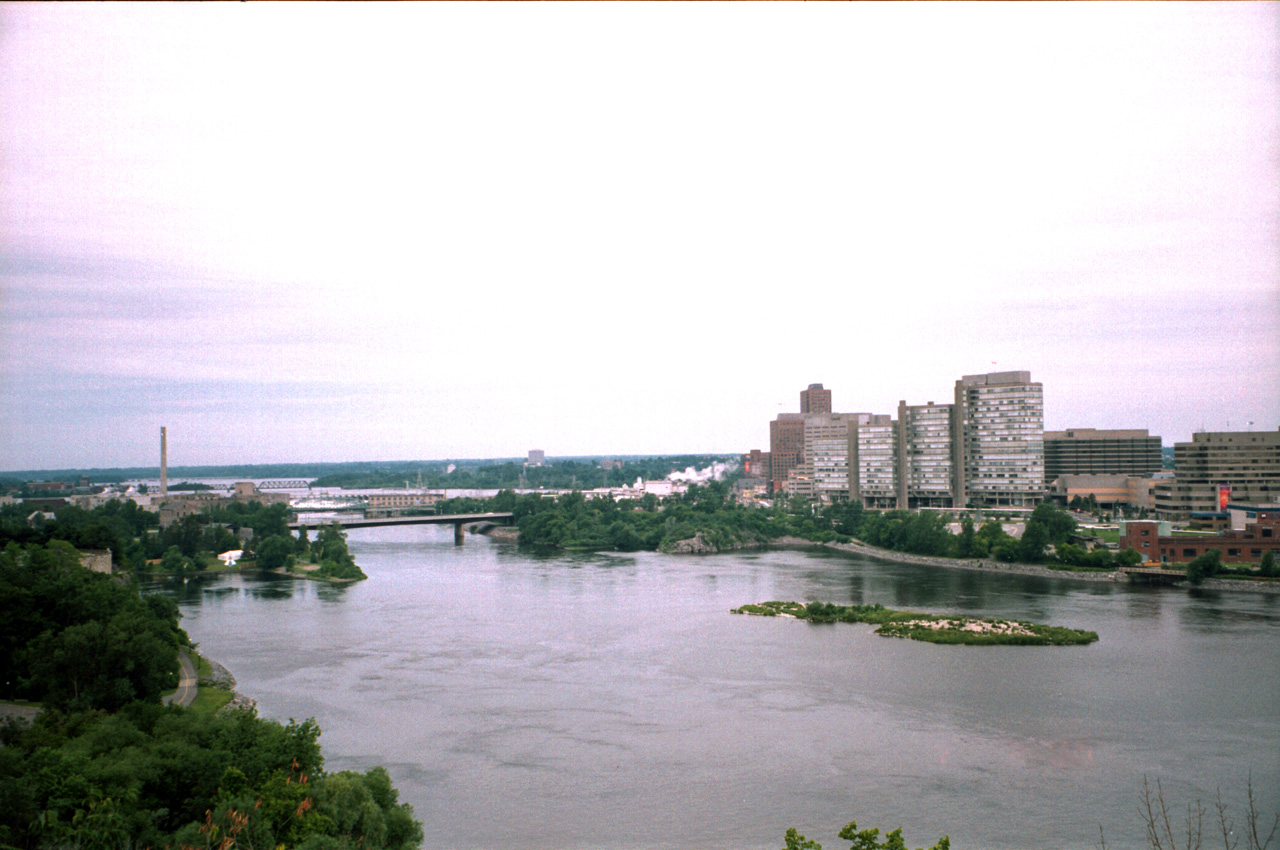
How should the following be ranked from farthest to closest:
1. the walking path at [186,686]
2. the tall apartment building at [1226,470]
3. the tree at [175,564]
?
the tall apartment building at [1226,470] < the tree at [175,564] < the walking path at [186,686]

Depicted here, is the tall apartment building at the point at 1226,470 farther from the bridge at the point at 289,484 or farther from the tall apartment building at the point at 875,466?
the bridge at the point at 289,484

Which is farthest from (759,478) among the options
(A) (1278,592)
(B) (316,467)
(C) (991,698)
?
(B) (316,467)

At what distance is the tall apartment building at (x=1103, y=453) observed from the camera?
72.4 feet

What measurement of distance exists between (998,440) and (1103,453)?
5.75 meters

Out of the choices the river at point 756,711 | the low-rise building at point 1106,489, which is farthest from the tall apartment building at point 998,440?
the river at point 756,711

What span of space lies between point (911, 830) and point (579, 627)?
519 cm

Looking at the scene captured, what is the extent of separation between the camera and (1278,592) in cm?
1020

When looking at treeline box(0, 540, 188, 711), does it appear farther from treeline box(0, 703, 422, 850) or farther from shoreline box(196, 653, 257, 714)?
treeline box(0, 703, 422, 850)

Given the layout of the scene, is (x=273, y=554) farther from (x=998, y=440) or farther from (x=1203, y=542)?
(x=998, y=440)

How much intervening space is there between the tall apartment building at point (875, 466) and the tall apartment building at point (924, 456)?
0.64 ft

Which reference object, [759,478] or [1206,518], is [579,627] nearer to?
[1206,518]

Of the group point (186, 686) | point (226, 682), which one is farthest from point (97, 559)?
point (186, 686)

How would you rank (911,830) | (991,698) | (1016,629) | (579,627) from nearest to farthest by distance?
(911,830), (991,698), (1016,629), (579,627)

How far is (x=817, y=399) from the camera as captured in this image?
4350 centimetres
